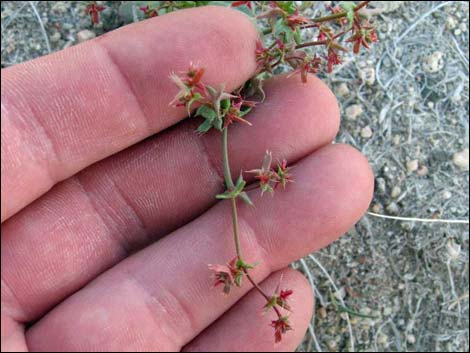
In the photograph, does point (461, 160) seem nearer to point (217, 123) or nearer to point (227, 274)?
point (217, 123)

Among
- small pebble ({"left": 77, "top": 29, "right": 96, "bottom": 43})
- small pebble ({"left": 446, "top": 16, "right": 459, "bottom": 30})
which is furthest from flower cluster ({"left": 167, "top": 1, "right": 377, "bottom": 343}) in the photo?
small pebble ({"left": 446, "top": 16, "right": 459, "bottom": 30})

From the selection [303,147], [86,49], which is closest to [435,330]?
[303,147]

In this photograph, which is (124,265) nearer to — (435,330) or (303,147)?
(303,147)

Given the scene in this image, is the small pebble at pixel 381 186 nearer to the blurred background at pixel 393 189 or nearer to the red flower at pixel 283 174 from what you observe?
the blurred background at pixel 393 189

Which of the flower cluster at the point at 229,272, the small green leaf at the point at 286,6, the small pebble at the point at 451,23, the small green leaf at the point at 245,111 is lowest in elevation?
the flower cluster at the point at 229,272

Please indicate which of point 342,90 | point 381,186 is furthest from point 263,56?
point 381,186

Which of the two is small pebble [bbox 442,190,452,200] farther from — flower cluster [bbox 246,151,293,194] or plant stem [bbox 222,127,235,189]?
plant stem [bbox 222,127,235,189]

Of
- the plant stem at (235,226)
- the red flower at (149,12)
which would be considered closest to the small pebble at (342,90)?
the red flower at (149,12)
